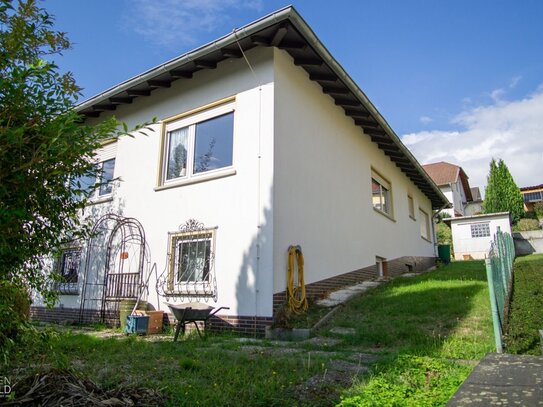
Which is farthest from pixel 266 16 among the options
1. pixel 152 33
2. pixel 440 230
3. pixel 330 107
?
pixel 440 230

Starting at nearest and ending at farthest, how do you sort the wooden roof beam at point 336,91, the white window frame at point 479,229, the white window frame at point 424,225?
the wooden roof beam at point 336,91
the white window frame at point 424,225
the white window frame at point 479,229

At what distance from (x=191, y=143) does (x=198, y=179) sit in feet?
3.49

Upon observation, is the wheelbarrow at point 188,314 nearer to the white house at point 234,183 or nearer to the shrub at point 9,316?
the white house at point 234,183

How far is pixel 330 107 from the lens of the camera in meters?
10.1

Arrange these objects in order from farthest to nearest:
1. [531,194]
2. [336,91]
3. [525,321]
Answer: [531,194]
[336,91]
[525,321]

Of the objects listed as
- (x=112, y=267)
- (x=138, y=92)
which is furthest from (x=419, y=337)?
(x=138, y=92)

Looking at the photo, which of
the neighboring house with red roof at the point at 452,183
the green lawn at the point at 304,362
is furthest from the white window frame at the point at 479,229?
the green lawn at the point at 304,362

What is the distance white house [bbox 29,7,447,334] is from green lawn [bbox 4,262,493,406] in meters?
1.63

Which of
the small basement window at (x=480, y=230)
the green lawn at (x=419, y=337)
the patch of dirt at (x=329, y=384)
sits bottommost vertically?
the patch of dirt at (x=329, y=384)

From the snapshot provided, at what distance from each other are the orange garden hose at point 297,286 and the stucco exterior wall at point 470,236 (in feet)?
79.7

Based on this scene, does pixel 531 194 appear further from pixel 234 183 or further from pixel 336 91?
pixel 234 183

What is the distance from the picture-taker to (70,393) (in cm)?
257

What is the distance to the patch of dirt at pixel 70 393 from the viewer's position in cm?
249

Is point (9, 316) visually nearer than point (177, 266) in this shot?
Yes
